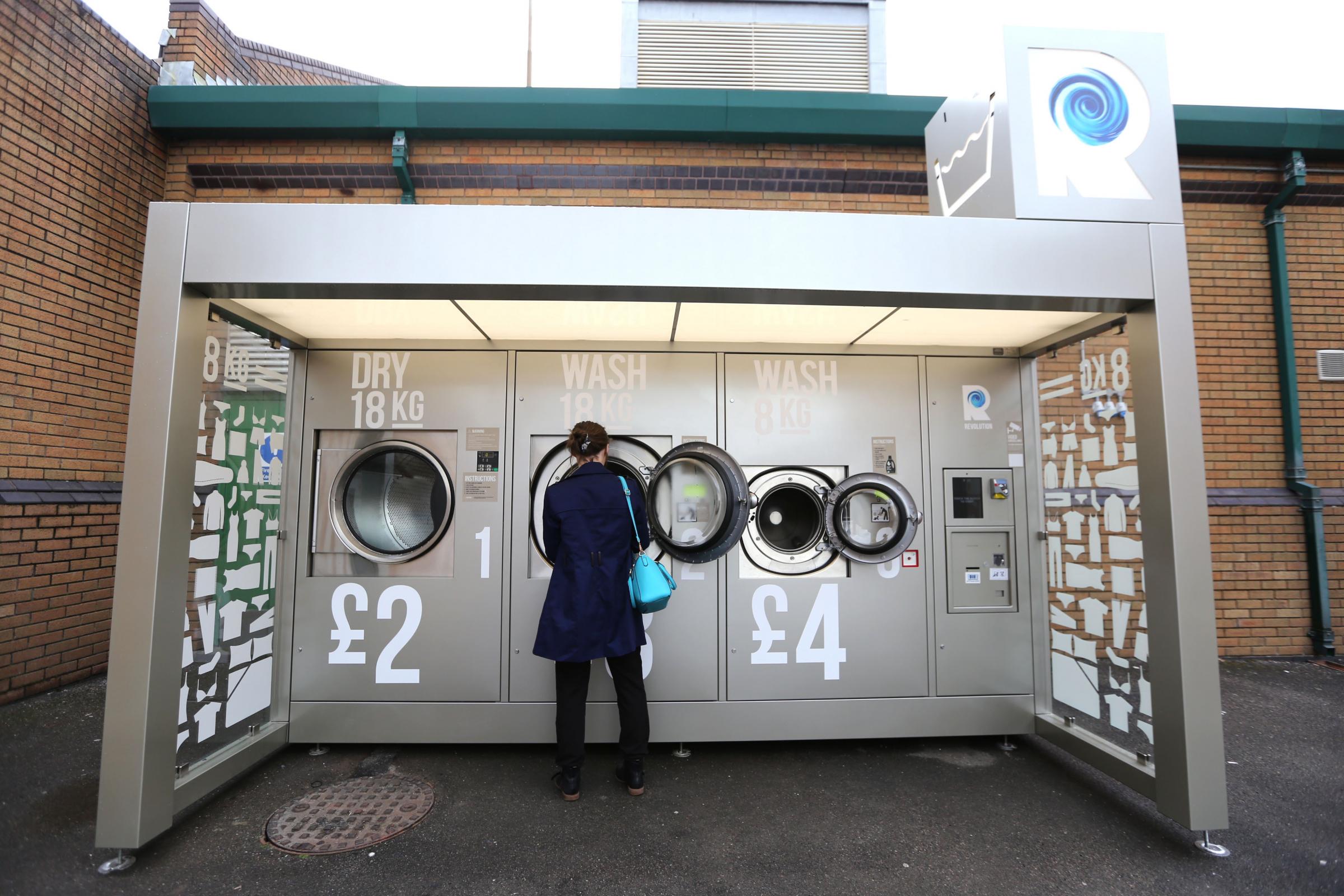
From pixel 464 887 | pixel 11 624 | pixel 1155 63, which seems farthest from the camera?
pixel 11 624

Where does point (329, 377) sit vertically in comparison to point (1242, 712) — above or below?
above

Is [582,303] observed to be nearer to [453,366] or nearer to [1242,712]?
[453,366]

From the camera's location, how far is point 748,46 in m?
6.94

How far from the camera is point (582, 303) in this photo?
277 centimetres

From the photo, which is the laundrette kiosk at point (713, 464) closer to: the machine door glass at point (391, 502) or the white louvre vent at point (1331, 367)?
the machine door glass at point (391, 502)

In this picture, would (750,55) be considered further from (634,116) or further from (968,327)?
(968,327)

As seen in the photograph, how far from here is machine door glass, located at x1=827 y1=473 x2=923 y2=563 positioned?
133 inches

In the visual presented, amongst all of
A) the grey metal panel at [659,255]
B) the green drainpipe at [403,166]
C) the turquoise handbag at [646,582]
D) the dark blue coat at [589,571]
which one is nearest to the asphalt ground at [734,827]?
the dark blue coat at [589,571]

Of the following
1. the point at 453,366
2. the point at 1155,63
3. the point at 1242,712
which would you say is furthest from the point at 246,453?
the point at 1242,712

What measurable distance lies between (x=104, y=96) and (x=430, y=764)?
17.4 feet

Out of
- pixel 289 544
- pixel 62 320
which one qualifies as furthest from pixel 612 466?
pixel 62 320

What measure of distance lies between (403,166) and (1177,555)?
Answer: 5702mm

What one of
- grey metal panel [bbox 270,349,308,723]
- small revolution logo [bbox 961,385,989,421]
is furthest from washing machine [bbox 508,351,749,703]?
small revolution logo [bbox 961,385,989,421]

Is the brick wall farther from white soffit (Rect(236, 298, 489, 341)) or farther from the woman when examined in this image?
the woman
